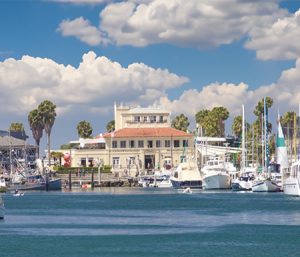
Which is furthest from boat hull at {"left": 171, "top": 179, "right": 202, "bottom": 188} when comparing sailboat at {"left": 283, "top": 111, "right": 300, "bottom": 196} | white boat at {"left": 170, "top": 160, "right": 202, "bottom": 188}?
sailboat at {"left": 283, "top": 111, "right": 300, "bottom": 196}

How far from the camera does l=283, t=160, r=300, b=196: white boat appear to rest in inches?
4954

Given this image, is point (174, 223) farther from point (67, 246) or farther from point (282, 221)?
point (67, 246)

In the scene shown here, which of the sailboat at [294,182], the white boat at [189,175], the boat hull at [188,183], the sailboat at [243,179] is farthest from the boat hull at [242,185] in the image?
the sailboat at [294,182]

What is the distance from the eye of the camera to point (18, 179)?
635 feet

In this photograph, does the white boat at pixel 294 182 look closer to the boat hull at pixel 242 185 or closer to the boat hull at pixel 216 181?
the boat hull at pixel 242 185

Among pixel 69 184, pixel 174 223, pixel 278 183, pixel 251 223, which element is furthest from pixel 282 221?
pixel 69 184

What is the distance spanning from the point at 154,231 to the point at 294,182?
54.7 meters

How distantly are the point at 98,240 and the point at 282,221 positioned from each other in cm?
2453

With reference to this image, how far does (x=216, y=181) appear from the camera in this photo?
16962cm

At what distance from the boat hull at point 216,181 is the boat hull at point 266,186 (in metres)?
16.3

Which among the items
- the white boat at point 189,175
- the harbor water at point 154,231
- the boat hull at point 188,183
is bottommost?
the harbor water at point 154,231

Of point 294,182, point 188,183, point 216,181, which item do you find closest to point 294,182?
point 294,182

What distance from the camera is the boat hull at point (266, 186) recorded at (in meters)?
150

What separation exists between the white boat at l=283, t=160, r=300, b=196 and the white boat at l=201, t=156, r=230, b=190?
34.7 metres
